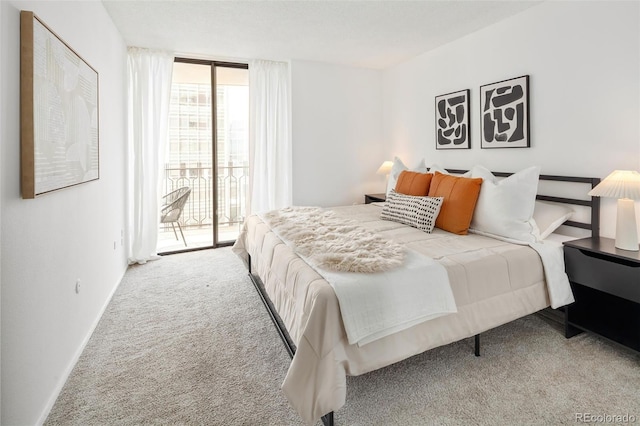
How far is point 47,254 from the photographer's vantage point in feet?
5.60

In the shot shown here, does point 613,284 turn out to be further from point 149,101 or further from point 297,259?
point 149,101

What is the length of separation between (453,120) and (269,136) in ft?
7.77

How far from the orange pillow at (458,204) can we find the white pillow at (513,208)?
0.35 feet

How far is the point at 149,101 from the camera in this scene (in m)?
4.02

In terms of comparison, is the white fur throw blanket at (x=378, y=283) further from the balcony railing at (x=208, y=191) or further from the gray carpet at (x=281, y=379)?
the balcony railing at (x=208, y=191)

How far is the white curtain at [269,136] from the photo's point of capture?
451 centimetres

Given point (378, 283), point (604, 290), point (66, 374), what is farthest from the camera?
point (604, 290)

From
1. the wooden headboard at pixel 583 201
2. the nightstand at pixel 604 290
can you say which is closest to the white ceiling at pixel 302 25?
the wooden headboard at pixel 583 201

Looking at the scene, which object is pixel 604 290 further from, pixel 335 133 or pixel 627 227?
pixel 335 133

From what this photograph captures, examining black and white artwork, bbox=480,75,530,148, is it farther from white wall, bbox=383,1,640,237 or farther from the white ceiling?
the white ceiling

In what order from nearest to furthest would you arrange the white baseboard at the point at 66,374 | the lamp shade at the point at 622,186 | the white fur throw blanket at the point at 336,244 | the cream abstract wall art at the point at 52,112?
the cream abstract wall art at the point at 52,112 → the white baseboard at the point at 66,374 → the white fur throw blanket at the point at 336,244 → the lamp shade at the point at 622,186

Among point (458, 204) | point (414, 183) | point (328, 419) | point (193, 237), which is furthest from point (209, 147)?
point (328, 419)

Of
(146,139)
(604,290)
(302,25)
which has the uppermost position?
(302,25)

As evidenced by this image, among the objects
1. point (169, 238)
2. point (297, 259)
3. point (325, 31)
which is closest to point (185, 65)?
point (325, 31)
